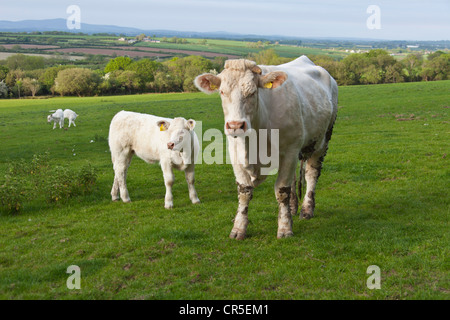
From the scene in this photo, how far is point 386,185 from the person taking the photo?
440 inches

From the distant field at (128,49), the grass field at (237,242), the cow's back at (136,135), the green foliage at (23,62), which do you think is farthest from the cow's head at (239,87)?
the distant field at (128,49)

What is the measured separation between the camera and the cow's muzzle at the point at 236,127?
587 cm

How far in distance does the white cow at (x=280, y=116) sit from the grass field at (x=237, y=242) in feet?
2.19

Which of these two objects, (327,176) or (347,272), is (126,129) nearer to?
(327,176)

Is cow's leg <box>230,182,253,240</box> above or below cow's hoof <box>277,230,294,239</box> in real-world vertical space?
above

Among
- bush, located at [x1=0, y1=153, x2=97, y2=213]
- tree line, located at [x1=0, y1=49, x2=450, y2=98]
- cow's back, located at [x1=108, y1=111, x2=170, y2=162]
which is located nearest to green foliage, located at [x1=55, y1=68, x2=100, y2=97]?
tree line, located at [x1=0, y1=49, x2=450, y2=98]

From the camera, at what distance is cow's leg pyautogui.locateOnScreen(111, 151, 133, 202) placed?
1080 centimetres

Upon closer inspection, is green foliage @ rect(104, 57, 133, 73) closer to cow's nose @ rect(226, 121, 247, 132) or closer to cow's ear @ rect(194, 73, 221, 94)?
cow's ear @ rect(194, 73, 221, 94)

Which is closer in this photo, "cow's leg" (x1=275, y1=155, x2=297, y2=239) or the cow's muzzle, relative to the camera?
the cow's muzzle

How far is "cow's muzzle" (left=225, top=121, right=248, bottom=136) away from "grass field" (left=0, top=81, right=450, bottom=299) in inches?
78.7

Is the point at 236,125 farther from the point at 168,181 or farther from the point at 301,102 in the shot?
the point at 168,181

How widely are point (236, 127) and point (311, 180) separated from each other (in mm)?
3765

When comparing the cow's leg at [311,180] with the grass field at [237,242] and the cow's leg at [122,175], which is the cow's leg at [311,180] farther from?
the cow's leg at [122,175]
